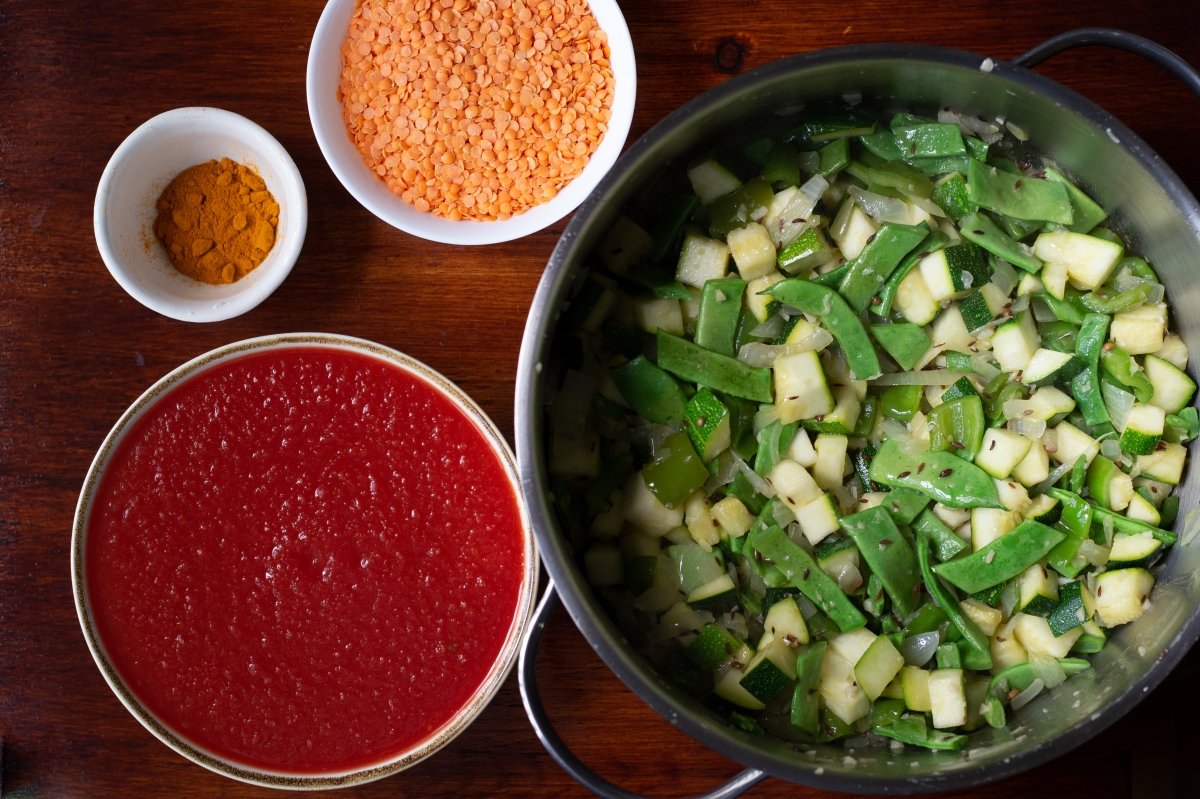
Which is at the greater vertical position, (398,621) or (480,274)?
(480,274)

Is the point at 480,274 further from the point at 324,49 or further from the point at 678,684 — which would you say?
the point at 678,684

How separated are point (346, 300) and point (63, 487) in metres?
0.71

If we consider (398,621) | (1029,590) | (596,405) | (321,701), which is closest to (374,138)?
(596,405)

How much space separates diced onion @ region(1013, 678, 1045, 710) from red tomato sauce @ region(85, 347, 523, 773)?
3.14 ft

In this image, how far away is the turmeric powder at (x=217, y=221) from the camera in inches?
70.6

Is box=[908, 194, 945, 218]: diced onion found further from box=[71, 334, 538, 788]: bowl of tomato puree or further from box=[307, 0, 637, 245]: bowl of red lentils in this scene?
box=[71, 334, 538, 788]: bowl of tomato puree

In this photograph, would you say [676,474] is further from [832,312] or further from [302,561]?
[302,561]

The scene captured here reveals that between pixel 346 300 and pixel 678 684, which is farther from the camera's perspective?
pixel 346 300

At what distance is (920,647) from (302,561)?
120 centimetres

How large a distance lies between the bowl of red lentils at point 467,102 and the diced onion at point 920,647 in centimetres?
107

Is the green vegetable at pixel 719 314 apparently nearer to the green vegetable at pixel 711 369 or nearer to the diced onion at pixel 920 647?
the green vegetable at pixel 711 369

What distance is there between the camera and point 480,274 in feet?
5.99

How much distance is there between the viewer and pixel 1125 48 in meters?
1.52

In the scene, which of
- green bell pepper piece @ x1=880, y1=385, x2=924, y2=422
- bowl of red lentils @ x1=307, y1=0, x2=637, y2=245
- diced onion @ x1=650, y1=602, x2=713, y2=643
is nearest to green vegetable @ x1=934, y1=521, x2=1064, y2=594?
green bell pepper piece @ x1=880, y1=385, x2=924, y2=422
